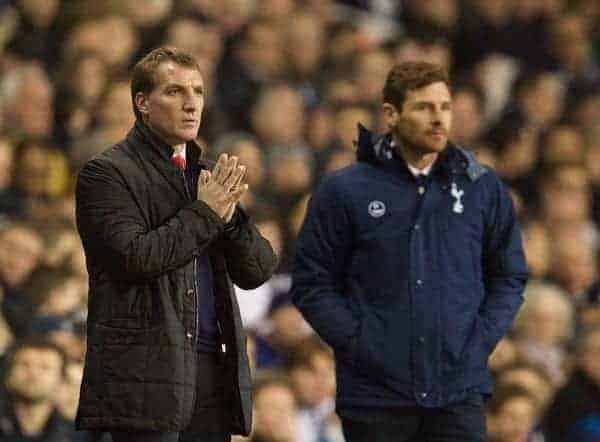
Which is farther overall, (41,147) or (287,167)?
(287,167)

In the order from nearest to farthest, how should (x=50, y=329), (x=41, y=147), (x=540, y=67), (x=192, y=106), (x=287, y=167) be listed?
(x=192, y=106) < (x=50, y=329) < (x=41, y=147) < (x=287, y=167) < (x=540, y=67)

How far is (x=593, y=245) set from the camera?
39.3ft

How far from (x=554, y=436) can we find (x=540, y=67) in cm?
509

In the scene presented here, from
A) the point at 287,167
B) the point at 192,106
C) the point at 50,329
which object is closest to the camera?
the point at 192,106

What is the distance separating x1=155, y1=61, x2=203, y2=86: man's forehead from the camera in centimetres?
560

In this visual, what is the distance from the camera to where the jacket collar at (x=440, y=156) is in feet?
22.0

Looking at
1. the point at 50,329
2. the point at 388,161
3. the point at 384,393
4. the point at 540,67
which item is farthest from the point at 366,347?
the point at 540,67

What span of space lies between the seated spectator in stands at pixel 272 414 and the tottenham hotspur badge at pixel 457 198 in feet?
8.43

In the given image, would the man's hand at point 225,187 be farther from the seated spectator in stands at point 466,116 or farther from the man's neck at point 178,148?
the seated spectator in stands at point 466,116

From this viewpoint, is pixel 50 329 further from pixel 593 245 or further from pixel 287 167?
pixel 593 245

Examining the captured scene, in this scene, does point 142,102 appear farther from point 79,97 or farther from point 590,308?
point 590,308

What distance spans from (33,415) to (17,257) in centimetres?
153

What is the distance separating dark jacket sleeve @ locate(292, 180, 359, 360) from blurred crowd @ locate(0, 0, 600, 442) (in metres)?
1.91

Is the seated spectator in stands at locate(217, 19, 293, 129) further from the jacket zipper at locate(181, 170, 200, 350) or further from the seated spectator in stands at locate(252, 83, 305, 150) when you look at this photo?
the jacket zipper at locate(181, 170, 200, 350)
